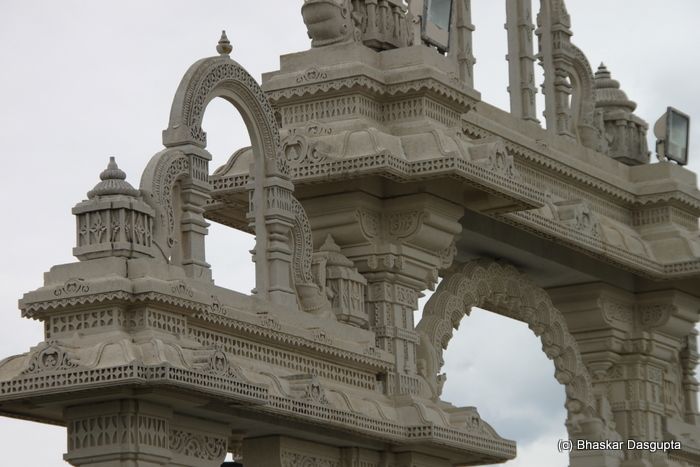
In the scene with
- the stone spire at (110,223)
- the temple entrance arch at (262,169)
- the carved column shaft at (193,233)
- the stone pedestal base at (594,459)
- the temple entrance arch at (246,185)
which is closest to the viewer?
the stone spire at (110,223)

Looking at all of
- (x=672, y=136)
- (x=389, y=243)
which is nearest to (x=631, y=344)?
(x=672, y=136)

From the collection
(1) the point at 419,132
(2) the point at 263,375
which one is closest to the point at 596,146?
(1) the point at 419,132

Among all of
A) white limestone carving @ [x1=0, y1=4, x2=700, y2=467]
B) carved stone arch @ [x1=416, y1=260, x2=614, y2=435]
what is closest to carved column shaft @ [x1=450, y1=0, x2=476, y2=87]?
white limestone carving @ [x1=0, y1=4, x2=700, y2=467]

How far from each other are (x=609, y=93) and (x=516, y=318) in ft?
10.9

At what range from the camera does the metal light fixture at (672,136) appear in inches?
781

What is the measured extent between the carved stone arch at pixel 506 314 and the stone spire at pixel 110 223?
3990 mm

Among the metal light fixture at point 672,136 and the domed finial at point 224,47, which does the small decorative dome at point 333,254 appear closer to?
the domed finial at point 224,47

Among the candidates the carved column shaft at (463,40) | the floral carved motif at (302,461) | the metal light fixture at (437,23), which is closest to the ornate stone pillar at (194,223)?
the floral carved motif at (302,461)

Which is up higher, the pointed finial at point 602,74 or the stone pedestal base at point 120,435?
the pointed finial at point 602,74

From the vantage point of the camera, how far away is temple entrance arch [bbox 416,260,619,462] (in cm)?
1605

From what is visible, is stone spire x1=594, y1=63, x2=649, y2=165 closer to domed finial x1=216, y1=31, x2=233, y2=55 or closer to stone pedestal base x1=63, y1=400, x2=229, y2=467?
domed finial x1=216, y1=31, x2=233, y2=55

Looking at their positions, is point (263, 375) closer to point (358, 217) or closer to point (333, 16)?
point (358, 217)

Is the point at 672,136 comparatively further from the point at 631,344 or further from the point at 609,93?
the point at 631,344

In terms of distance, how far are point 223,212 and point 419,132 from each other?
1866 millimetres
